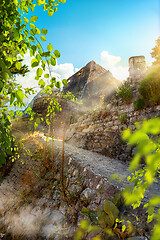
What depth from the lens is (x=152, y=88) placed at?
434 cm

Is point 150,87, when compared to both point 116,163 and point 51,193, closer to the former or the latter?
point 116,163

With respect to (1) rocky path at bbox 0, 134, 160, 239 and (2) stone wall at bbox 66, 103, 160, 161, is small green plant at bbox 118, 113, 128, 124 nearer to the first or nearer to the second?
(2) stone wall at bbox 66, 103, 160, 161

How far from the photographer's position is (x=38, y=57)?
107cm

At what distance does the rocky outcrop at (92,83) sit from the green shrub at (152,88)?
8802 mm

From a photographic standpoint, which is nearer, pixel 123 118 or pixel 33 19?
pixel 33 19

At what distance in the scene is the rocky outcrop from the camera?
566 inches

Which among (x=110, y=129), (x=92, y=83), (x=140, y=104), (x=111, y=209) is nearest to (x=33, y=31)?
(x=111, y=209)

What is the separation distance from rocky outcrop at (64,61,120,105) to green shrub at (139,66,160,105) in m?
8.80

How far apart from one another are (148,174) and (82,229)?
5.89ft

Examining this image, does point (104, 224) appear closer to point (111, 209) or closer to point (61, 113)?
point (111, 209)

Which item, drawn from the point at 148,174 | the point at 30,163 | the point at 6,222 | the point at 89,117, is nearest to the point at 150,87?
the point at 89,117

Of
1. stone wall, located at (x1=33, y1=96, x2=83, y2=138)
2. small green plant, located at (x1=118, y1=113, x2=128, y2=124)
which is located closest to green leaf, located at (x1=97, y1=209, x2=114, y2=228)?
small green plant, located at (x1=118, y1=113, x2=128, y2=124)

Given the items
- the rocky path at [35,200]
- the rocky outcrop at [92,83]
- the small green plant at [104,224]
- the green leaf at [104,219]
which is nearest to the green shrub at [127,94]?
the rocky path at [35,200]

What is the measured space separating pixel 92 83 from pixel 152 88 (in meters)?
12.1
